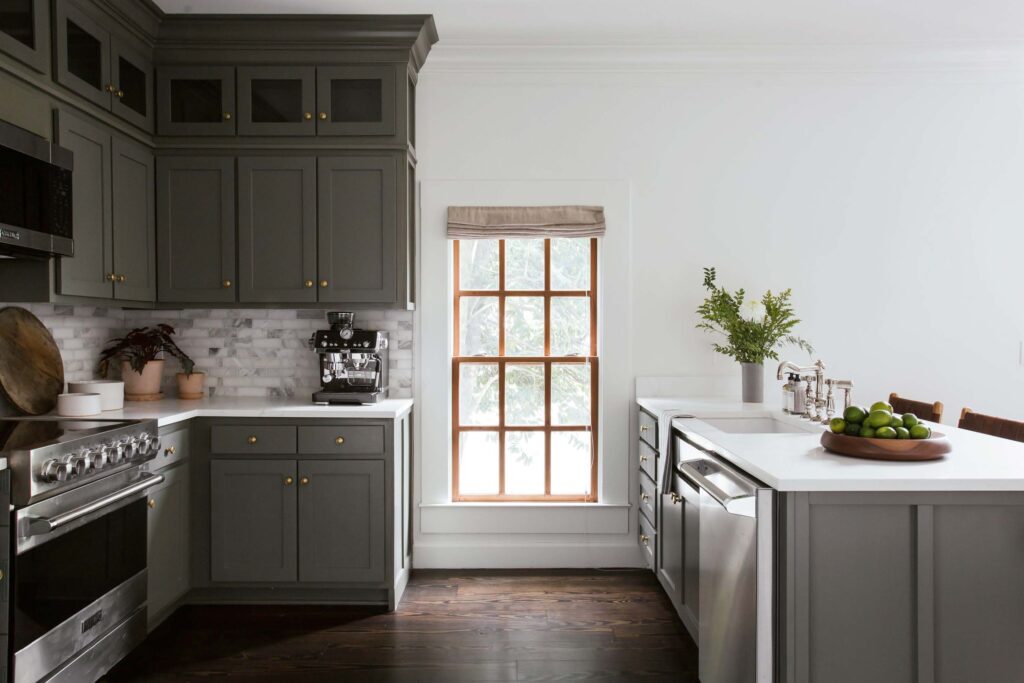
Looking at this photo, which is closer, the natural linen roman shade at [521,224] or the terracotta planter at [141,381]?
the terracotta planter at [141,381]

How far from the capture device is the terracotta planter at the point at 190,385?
11.5 feet

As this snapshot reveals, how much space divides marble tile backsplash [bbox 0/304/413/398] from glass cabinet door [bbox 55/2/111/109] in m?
1.21

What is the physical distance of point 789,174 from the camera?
145 inches

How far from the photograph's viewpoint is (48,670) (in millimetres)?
2086

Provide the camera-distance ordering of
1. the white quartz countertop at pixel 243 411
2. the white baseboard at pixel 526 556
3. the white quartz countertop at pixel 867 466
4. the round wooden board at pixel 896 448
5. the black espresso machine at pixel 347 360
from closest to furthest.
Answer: the white quartz countertop at pixel 867 466, the round wooden board at pixel 896 448, the white quartz countertop at pixel 243 411, the black espresso machine at pixel 347 360, the white baseboard at pixel 526 556

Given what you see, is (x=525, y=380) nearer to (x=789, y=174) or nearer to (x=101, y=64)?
(x=789, y=174)

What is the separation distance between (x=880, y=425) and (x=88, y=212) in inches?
122

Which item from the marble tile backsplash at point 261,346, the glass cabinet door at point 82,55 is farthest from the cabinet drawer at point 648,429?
the glass cabinet door at point 82,55

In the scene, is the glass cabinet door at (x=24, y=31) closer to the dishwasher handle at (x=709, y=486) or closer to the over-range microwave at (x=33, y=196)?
the over-range microwave at (x=33, y=196)

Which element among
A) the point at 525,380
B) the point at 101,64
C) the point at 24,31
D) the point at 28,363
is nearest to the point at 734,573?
the point at 525,380

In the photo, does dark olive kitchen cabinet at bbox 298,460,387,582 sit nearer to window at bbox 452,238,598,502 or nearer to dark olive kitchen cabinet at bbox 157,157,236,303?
window at bbox 452,238,598,502

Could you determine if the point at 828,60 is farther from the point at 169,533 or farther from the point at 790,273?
the point at 169,533

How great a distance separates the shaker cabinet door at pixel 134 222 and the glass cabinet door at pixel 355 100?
0.85 metres

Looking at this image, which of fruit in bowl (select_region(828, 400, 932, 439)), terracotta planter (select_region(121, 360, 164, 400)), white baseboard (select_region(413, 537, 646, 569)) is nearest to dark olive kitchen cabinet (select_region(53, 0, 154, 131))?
terracotta planter (select_region(121, 360, 164, 400))
